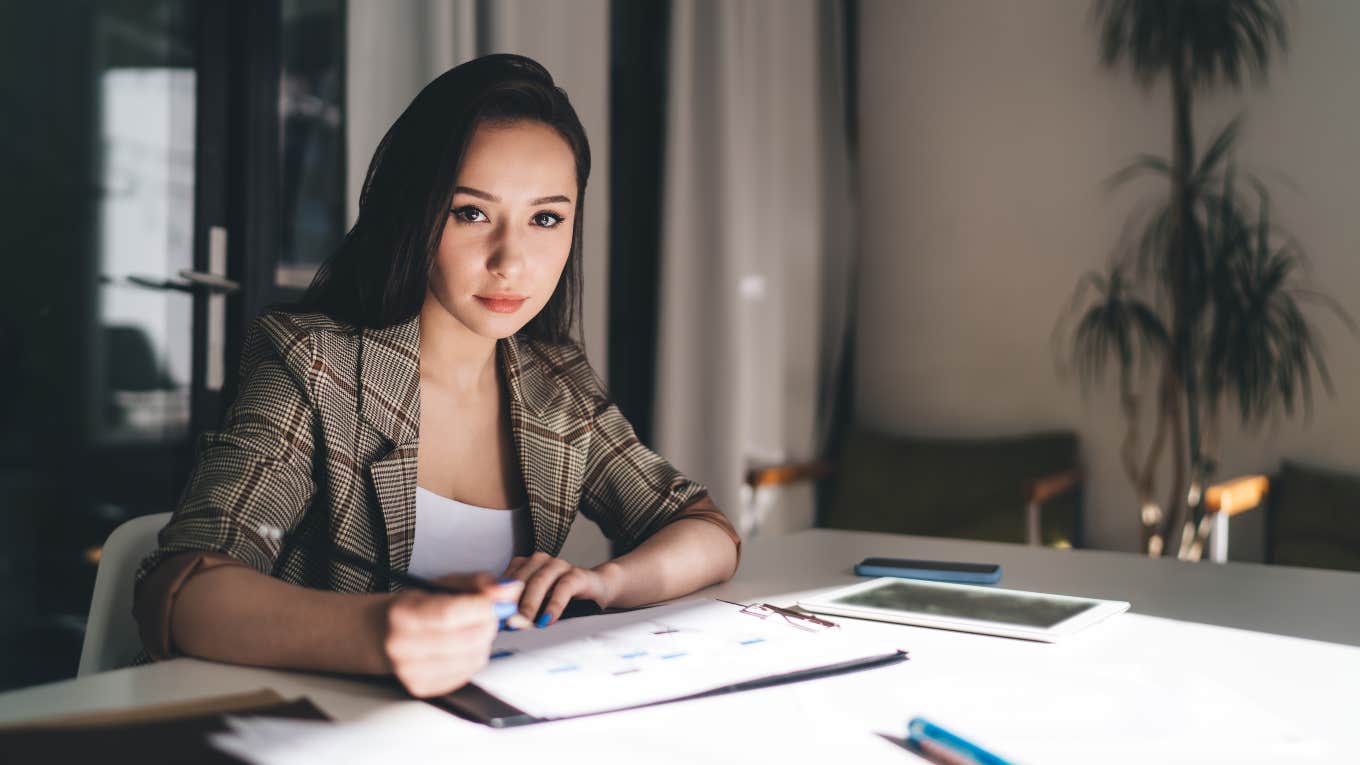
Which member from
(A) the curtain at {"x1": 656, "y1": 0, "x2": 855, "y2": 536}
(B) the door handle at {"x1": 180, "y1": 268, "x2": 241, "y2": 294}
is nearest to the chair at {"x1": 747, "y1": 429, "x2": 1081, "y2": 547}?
(A) the curtain at {"x1": 656, "y1": 0, "x2": 855, "y2": 536}

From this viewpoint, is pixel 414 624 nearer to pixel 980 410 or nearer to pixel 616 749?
pixel 616 749

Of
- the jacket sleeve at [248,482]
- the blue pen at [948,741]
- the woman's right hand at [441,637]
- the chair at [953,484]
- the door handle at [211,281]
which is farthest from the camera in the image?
the chair at [953,484]

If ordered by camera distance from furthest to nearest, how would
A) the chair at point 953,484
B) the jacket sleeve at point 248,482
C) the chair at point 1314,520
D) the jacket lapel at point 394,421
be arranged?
the chair at point 953,484
the chair at point 1314,520
the jacket lapel at point 394,421
the jacket sleeve at point 248,482

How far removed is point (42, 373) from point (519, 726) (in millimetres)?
1594

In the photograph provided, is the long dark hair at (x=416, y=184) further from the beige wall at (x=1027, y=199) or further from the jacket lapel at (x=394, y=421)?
the beige wall at (x=1027, y=199)

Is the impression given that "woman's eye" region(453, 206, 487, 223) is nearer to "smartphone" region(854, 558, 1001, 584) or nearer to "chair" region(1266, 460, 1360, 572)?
"smartphone" region(854, 558, 1001, 584)

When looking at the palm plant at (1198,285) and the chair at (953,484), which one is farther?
the chair at (953,484)

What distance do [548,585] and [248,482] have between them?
0.30 metres

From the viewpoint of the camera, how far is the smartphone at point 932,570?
3.92 feet

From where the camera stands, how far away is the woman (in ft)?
3.22

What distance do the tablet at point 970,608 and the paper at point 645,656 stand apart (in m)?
0.10

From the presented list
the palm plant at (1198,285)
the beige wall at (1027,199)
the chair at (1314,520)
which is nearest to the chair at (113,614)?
the chair at (1314,520)

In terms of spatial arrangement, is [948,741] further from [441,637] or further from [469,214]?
[469,214]

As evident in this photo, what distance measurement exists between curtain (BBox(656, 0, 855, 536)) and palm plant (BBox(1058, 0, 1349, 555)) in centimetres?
97
